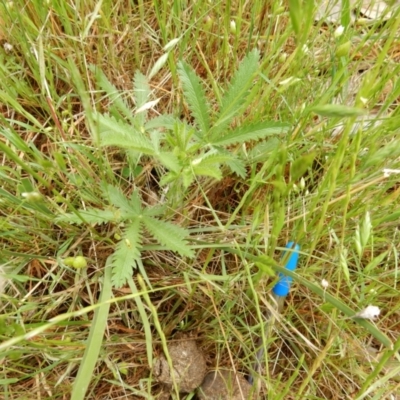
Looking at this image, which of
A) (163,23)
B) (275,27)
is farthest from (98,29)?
(275,27)

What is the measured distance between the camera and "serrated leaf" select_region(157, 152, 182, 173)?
81cm

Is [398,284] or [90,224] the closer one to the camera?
[90,224]

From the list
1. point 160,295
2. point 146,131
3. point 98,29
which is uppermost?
point 98,29

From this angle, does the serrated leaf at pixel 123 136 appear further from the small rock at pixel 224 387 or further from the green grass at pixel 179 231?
the small rock at pixel 224 387

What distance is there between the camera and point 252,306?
1.04 m

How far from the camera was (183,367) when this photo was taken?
3.34ft

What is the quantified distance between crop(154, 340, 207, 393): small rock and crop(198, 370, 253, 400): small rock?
0.02 meters

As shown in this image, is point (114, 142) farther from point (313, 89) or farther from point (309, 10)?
point (313, 89)

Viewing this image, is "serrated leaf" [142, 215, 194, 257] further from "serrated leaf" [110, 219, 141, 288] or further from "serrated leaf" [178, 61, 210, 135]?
"serrated leaf" [178, 61, 210, 135]

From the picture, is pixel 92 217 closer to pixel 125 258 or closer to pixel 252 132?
pixel 125 258

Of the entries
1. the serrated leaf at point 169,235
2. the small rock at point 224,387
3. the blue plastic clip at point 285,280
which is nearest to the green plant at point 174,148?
the serrated leaf at point 169,235

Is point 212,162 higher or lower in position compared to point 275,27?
lower

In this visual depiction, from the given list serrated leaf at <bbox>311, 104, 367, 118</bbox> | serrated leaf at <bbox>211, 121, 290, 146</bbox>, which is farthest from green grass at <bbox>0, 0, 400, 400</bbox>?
serrated leaf at <bbox>311, 104, 367, 118</bbox>

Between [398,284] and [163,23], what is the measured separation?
2.95 ft
